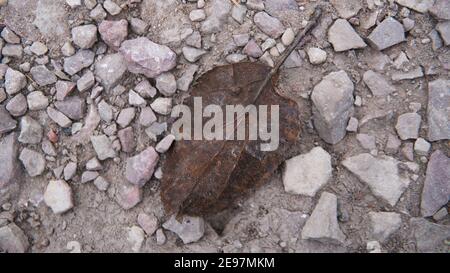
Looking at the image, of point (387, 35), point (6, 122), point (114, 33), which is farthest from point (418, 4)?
point (6, 122)

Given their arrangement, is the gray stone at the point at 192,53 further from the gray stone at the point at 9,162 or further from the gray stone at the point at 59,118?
the gray stone at the point at 9,162

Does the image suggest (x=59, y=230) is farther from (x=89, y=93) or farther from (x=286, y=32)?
(x=286, y=32)

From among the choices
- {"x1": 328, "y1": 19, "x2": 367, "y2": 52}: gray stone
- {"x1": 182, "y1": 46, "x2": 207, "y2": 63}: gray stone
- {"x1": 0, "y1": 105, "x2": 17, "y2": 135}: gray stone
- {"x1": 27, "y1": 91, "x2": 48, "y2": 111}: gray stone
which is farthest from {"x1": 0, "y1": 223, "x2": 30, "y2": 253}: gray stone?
{"x1": 328, "y1": 19, "x2": 367, "y2": 52}: gray stone

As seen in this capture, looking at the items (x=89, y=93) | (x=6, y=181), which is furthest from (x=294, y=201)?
(x=6, y=181)

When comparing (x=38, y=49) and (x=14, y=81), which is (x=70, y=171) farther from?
(x=38, y=49)

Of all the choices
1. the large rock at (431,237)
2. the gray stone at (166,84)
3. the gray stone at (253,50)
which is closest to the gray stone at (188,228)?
the gray stone at (166,84)

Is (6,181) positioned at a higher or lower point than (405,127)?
lower
